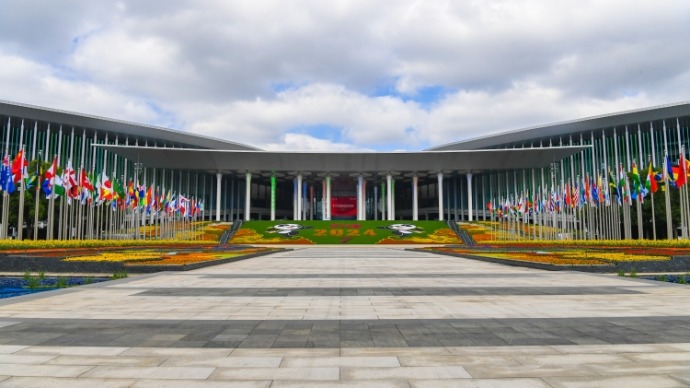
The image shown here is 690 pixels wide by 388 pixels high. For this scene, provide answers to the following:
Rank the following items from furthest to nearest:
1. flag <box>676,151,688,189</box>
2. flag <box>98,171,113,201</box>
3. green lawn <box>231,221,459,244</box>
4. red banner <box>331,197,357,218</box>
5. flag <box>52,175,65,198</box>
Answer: red banner <box>331,197,357,218</box> → green lawn <box>231,221,459,244</box> → flag <box>98,171,113,201</box> → flag <box>52,175,65,198</box> → flag <box>676,151,688,189</box>

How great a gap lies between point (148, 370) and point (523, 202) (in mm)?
49758

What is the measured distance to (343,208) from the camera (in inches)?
3435

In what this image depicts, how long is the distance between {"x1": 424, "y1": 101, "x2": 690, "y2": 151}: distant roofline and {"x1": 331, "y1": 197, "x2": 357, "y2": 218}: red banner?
2173cm

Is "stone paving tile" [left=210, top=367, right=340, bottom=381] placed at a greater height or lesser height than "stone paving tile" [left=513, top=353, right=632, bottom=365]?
greater

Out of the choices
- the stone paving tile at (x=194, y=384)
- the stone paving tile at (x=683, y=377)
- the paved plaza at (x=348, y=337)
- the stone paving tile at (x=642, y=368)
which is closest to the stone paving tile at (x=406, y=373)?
the paved plaza at (x=348, y=337)

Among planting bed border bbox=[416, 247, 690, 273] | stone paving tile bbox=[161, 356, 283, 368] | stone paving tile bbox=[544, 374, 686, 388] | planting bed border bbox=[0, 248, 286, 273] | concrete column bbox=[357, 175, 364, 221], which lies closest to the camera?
stone paving tile bbox=[544, 374, 686, 388]

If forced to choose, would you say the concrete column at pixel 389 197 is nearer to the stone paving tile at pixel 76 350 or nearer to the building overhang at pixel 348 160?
the building overhang at pixel 348 160

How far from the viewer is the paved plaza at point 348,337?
4.94m

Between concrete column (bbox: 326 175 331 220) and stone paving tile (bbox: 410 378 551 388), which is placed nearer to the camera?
stone paving tile (bbox: 410 378 551 388)

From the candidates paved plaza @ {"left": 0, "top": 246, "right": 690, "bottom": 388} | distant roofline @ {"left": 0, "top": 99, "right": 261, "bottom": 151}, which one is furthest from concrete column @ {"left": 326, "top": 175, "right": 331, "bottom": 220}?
paved plaza @ {"left": 0, "top": 246, "right": 690, "bottom": 388}

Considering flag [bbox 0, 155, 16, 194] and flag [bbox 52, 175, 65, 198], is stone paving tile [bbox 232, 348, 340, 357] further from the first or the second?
flag [bbox 52, 175, 65, 198]

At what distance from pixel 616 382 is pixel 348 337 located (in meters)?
3.60

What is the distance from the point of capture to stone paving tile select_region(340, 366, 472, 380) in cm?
491

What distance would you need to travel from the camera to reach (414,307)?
971cm
